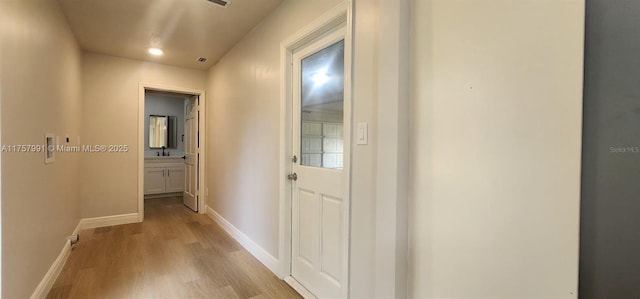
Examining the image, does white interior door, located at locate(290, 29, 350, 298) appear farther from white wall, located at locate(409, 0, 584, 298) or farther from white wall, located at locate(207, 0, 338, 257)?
white wall, located at locate(409, 0, 584, 298)

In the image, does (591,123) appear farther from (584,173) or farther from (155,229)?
(155,229)

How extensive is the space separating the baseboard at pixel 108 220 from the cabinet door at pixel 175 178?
6.08 ft

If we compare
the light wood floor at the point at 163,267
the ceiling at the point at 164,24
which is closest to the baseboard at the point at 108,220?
the light wood floor at the point at 163,267

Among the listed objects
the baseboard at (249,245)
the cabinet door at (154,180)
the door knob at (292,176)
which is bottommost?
the baseboard at (249,245)

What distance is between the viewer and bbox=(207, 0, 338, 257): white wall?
2.42 m

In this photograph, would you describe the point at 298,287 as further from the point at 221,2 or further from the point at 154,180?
the point at 154,180

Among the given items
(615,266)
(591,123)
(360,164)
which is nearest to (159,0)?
(360,164)

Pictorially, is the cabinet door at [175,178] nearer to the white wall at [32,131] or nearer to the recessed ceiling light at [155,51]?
the recessed ceiling light at [155,51]

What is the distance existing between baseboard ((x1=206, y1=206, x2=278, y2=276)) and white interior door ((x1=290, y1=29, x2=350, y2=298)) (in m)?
0.31

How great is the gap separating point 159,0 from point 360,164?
7.21ft

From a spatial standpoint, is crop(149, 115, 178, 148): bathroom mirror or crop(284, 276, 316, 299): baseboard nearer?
crop(284, 276, 316, 299): baseboard

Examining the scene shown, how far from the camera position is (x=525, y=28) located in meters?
0.94

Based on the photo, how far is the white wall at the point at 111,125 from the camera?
12.2 ft

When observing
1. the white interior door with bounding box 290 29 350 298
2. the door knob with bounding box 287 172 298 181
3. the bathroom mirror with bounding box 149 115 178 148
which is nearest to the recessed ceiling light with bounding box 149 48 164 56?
the white interior door with bounding box 290 29 350 298
